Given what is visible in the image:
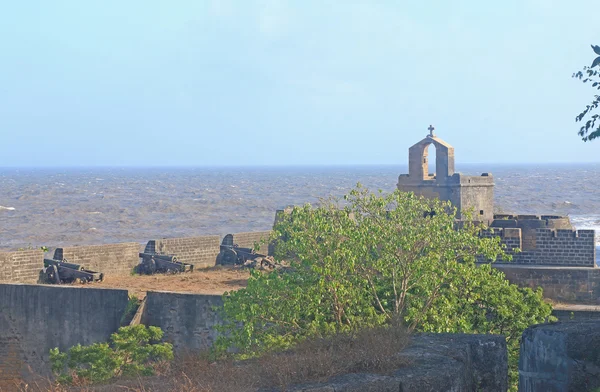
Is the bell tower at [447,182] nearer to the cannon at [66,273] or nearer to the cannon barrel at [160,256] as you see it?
the cannon barrel at [160,256]

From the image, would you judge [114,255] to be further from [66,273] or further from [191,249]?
[191,249]

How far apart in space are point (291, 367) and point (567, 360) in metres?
3.26

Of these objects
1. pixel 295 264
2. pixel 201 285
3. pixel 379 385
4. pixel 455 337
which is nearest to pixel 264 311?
pixel 295 264

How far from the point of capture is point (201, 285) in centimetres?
2523

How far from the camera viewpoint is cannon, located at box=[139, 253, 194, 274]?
27.1m

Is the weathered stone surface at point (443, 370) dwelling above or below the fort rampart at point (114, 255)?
above

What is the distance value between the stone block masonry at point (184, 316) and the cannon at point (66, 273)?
5.74 m

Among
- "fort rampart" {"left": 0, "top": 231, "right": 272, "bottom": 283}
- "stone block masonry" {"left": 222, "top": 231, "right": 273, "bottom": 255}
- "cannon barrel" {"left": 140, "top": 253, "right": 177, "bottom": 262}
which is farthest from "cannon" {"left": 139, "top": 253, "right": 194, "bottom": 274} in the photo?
"stone block masonry" {"left": 222, "top": 231, "right": 273, "bottom": 255}

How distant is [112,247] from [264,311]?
13417mm

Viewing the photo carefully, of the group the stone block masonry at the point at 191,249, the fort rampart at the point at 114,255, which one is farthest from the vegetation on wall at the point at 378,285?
the stone block masonry at the point at 191,249

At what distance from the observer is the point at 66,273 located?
2442cm

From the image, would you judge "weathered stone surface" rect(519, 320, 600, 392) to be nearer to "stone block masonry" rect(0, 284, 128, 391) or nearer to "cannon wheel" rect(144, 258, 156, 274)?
"stone block masonry" rect(0, 284, 128, 391)

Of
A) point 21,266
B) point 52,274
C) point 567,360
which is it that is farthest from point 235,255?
point 567,360

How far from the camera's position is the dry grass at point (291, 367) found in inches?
309
